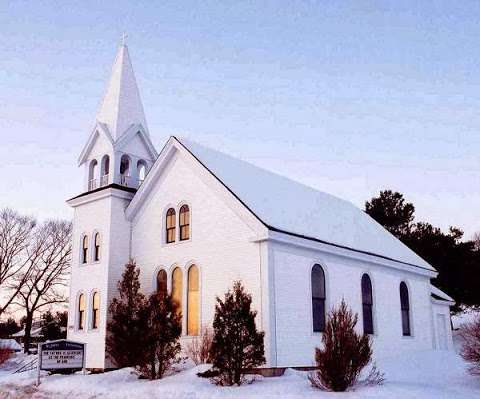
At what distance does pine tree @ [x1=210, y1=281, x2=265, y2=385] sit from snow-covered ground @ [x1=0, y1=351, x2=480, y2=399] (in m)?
Answer: 0.60

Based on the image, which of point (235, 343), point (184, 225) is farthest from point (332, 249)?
point (235, 343)

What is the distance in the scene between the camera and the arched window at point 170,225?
26.1 metres

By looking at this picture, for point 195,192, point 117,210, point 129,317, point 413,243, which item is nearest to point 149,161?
point 117,210

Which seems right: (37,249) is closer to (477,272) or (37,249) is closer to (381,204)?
(381,204)

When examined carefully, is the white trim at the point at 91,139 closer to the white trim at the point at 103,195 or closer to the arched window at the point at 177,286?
the white trim at the point at 103,195

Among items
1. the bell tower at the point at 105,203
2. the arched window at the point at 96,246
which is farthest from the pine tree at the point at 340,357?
the arched window at the point at 96,246

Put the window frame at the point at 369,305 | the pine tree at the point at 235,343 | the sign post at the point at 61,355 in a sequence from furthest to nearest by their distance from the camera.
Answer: the window frame at the point at 369,305 → the sign post at the point at 61,355 → the pine tree at the point at 235,343

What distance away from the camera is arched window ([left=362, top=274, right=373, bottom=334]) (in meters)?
27.9

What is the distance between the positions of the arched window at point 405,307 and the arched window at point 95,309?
1645 centimetres

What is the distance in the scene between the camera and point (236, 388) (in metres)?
17.4

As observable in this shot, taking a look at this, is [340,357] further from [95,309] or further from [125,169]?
[125,169]

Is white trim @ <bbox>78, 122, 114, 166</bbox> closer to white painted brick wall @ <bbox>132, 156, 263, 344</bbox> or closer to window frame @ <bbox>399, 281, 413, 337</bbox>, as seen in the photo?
white painted brick wall @ <bbox>132, 156, 263, 344</bbox>

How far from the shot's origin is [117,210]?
27.5 m

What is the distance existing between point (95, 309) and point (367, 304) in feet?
43.6
